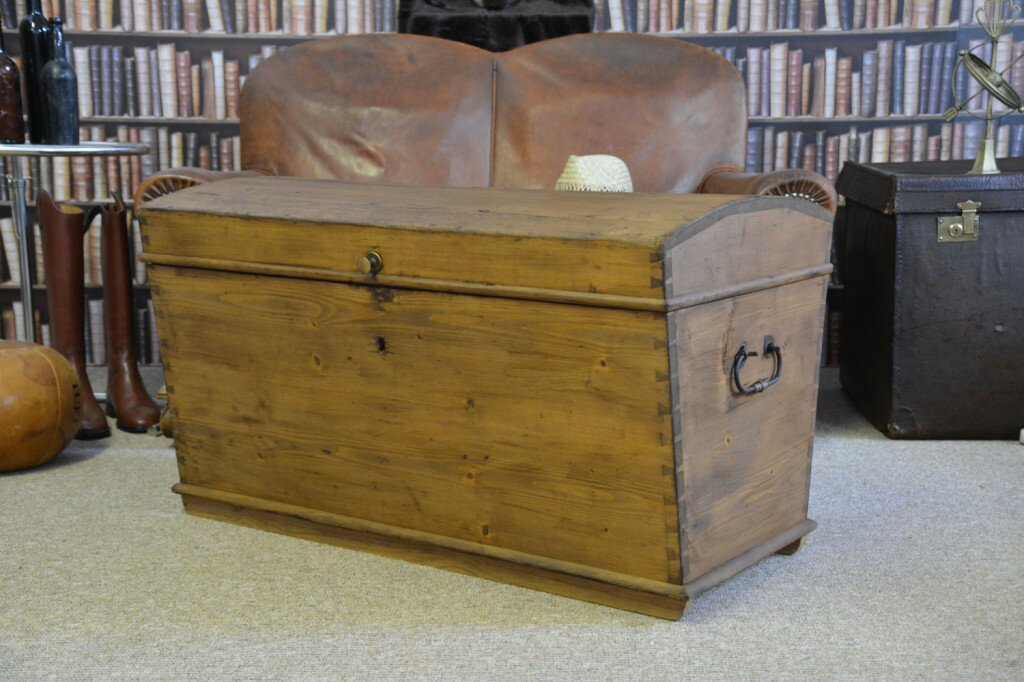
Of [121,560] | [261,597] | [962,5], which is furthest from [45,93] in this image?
[962,5]

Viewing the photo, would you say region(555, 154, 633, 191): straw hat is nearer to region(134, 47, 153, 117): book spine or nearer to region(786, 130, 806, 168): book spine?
region(786, 130, 806, 168): book spine

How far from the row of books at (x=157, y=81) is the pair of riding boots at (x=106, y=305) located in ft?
2.83

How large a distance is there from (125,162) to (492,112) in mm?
1352

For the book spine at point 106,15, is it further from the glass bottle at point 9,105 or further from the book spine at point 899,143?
the book spine at point 899,143

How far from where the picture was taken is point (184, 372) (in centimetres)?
216

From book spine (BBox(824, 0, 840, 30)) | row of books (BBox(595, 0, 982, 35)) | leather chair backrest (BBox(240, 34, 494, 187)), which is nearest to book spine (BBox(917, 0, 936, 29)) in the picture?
row of books (BBox(595, 0, 982, 35))

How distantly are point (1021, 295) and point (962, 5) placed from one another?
1.25m

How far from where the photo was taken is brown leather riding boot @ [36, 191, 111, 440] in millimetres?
2826

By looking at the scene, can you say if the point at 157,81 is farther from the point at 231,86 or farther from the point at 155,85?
the point at 231,86

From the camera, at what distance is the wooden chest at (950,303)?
105 inches

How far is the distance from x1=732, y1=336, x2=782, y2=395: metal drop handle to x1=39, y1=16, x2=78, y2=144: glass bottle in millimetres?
1809

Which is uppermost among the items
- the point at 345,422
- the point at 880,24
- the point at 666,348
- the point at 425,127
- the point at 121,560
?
the point at 880,24

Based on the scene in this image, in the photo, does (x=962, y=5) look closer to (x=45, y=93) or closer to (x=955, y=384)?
(x=955, y=384)

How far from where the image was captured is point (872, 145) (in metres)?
3.68
